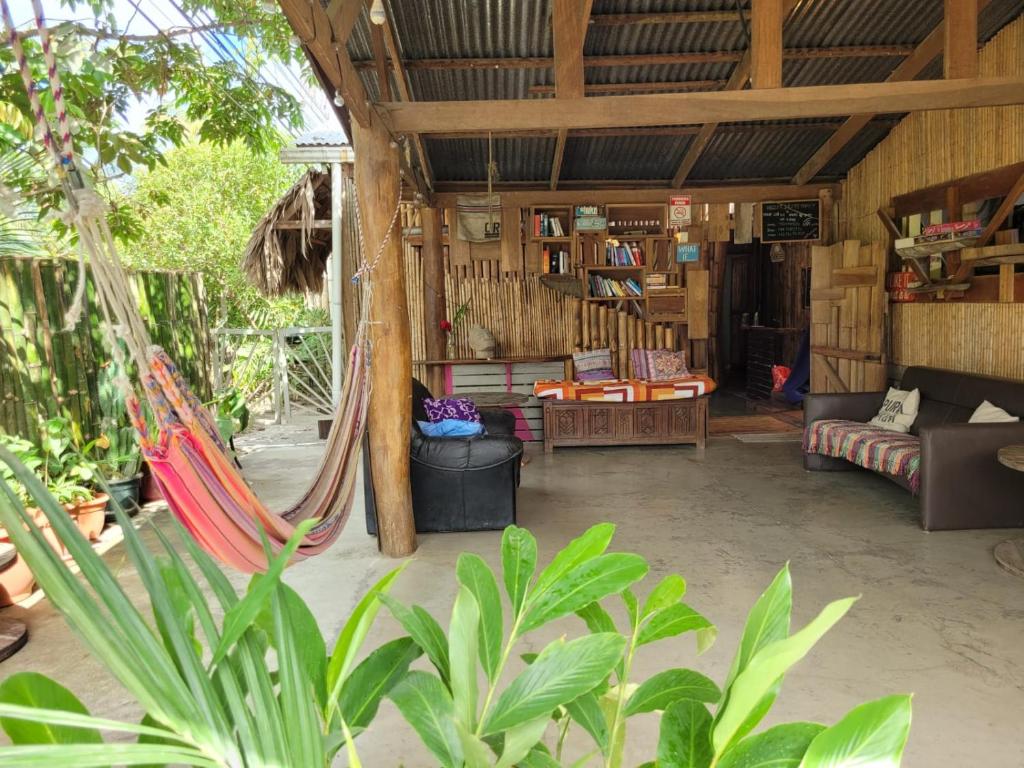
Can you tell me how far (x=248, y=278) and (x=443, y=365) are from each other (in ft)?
7.79

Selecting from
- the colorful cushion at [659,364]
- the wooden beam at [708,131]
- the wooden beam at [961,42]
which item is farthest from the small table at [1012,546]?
the colorful cushion at [659,364]

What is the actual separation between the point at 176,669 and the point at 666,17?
5111mm

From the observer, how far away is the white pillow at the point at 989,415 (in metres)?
4.67

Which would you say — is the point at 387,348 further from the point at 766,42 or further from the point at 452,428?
the point at 766,42

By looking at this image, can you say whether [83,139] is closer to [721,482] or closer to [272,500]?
[272,500]

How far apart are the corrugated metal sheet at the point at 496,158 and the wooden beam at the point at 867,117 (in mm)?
2519

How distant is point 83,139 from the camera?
3.11 metres

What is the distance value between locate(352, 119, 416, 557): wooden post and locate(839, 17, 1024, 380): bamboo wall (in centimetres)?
406

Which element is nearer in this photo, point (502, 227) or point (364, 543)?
point (364, 543)

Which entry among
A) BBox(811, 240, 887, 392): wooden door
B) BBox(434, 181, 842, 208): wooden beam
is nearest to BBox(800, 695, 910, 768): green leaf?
BBox(811, 240, 887, 392): wooden door

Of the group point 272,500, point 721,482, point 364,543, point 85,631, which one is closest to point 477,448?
point 364,543

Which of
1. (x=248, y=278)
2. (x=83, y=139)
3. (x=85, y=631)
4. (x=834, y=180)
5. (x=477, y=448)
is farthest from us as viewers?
(x=248, y=278)

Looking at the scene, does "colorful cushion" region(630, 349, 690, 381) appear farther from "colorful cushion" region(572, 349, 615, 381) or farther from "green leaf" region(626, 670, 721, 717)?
"green leaf" region(626, 670, 721, 717)

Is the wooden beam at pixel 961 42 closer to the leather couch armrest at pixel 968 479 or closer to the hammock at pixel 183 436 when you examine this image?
the leather couch armrest at pixel 968 479
